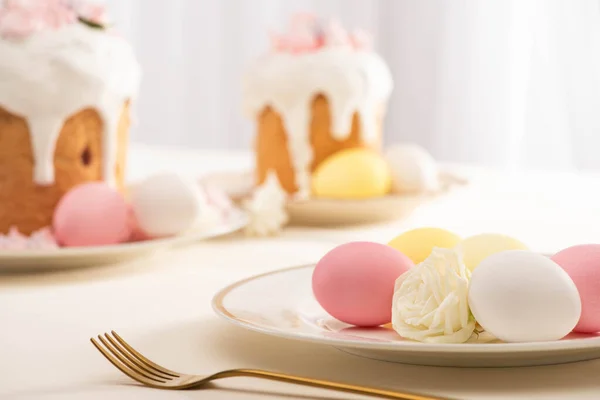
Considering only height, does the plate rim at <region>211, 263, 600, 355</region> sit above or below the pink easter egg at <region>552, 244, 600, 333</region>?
below

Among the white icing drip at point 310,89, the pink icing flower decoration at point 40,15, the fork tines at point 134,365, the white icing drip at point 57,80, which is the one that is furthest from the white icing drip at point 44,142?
the fork tines at point 134,365

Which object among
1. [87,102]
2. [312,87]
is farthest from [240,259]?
[312,87]

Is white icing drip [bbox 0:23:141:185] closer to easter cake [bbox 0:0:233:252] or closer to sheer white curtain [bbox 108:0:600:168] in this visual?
easter cake [bbox 0:0:233:252]

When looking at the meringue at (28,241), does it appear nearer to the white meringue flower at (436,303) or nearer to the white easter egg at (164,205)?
the white easter egg at (164,205)

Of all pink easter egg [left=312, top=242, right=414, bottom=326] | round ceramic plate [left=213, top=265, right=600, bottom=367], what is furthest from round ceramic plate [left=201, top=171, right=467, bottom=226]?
pink easter egg [left=312, top=242, right=414, bottom=326]

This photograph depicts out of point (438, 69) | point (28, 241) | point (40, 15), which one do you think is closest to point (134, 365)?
point (28, 241)

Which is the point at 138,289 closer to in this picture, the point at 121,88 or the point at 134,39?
the point at 121,88
